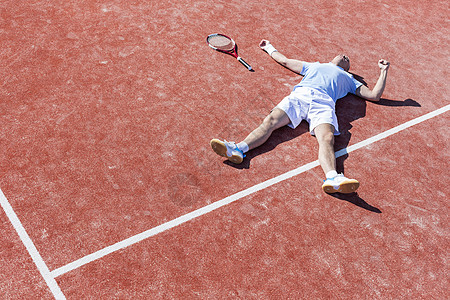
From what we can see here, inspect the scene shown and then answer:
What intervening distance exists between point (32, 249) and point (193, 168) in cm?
229

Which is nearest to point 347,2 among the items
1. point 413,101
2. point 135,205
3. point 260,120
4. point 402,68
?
point 402,68

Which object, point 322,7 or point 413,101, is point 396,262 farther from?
point 322,7

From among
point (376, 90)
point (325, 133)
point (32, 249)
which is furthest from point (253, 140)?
point (32, 249)

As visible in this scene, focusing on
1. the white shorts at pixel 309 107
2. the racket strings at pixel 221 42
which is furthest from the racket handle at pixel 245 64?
the white shorts at pixel 309 107

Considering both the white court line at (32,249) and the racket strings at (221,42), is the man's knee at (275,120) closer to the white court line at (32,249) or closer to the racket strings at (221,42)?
the racket strings at (221,42)

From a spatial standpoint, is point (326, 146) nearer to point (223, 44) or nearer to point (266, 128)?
point (266, 128)

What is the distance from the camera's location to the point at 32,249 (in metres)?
4.45

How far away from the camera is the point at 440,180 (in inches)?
231

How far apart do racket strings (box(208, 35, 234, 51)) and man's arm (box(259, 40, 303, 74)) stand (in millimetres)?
635

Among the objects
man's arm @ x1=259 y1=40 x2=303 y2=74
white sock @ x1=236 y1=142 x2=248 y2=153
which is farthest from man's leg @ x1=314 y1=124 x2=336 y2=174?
man's arm @ x1=259 y1=40 x2=303 y2=74

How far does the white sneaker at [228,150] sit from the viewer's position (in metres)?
5.44

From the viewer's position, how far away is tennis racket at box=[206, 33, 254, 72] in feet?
24.6

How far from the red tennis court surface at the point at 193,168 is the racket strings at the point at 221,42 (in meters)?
0.18

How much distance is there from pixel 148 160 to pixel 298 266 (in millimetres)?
2560
